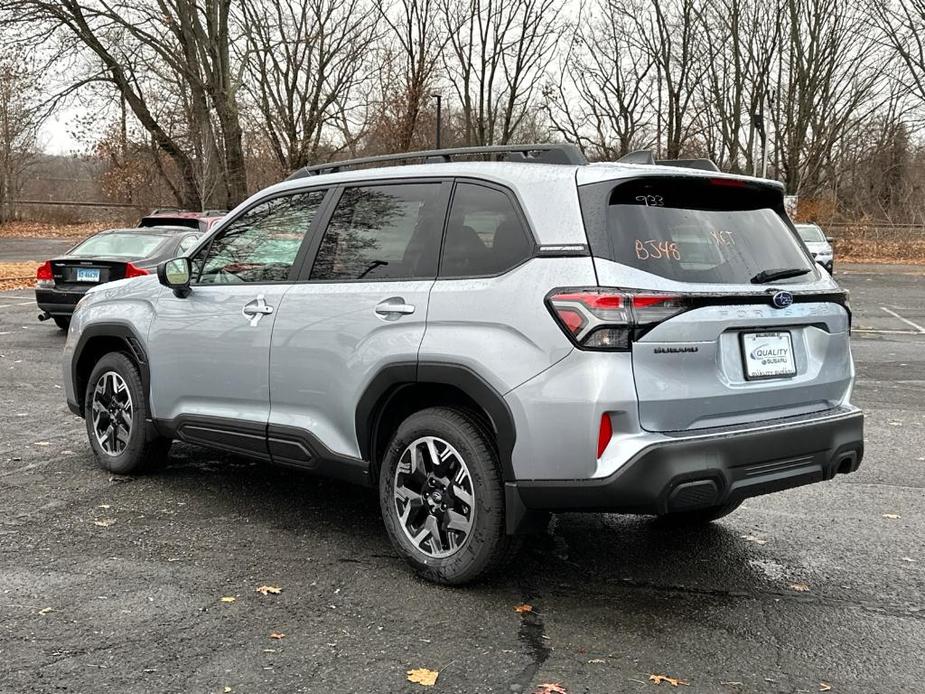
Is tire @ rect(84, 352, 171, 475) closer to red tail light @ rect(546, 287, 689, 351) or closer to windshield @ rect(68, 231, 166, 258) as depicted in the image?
red tail light @ rect(546, 287, 689, 351)

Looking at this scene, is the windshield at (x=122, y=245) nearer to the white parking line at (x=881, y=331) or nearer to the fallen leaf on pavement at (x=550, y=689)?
the white parking line at (x=881, y=331)

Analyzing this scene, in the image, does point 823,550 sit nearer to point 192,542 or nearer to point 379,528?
point 379,528

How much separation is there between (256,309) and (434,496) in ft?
4.62

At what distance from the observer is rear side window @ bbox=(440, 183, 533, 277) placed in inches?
152

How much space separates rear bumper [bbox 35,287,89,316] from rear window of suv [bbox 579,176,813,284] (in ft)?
32.1

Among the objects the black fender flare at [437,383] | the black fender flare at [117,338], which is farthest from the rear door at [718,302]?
the black fender flare at [117,338]

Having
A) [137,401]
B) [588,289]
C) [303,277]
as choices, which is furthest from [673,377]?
[137,401]

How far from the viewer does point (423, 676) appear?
10.5 feet

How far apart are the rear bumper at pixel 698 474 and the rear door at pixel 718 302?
0.32ft

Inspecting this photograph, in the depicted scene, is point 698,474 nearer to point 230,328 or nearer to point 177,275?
point 230,328

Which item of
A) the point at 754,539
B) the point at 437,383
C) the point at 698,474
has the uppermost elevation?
the point at 437,383

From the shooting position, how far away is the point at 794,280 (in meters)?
4.13

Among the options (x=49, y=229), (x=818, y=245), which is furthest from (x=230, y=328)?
(x=49, y=229)

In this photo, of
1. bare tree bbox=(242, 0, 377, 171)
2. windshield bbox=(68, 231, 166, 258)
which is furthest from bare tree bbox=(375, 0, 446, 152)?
windshield bbox=(68, 231, 166, 258)
